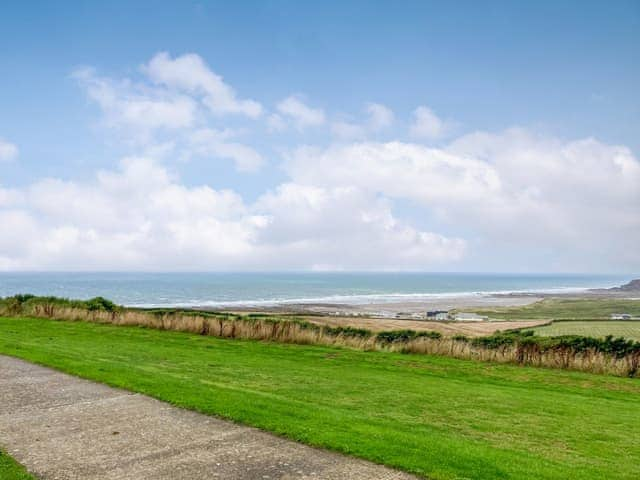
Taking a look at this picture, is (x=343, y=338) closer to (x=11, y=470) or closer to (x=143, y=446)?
(x=143, y=446)

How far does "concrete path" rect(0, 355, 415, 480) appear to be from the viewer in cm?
576

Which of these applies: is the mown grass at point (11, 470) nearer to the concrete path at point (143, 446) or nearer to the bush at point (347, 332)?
the concrete path at point (143, 446)

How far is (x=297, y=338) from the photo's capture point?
22.6m

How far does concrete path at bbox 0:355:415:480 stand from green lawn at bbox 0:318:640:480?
421mm

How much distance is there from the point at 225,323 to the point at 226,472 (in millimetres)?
18599

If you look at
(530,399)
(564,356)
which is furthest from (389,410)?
(564,356)

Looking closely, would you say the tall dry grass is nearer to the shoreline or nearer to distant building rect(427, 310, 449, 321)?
distant building rect(427, 310, 449, 321)

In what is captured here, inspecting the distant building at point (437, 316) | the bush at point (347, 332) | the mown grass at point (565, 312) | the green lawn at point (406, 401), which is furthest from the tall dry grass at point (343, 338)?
the mown grass at point (565, 312)

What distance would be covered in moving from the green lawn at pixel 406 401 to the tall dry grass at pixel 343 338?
3.31 ft

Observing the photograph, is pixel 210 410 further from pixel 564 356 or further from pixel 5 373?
pixel 564 356

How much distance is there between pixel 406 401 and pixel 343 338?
38.8ft

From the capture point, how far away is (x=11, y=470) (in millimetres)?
5652

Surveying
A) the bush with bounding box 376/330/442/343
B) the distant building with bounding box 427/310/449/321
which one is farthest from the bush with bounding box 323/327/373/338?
the distant building with bounding box 427/310/449/321

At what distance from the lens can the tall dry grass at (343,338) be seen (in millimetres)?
18359
